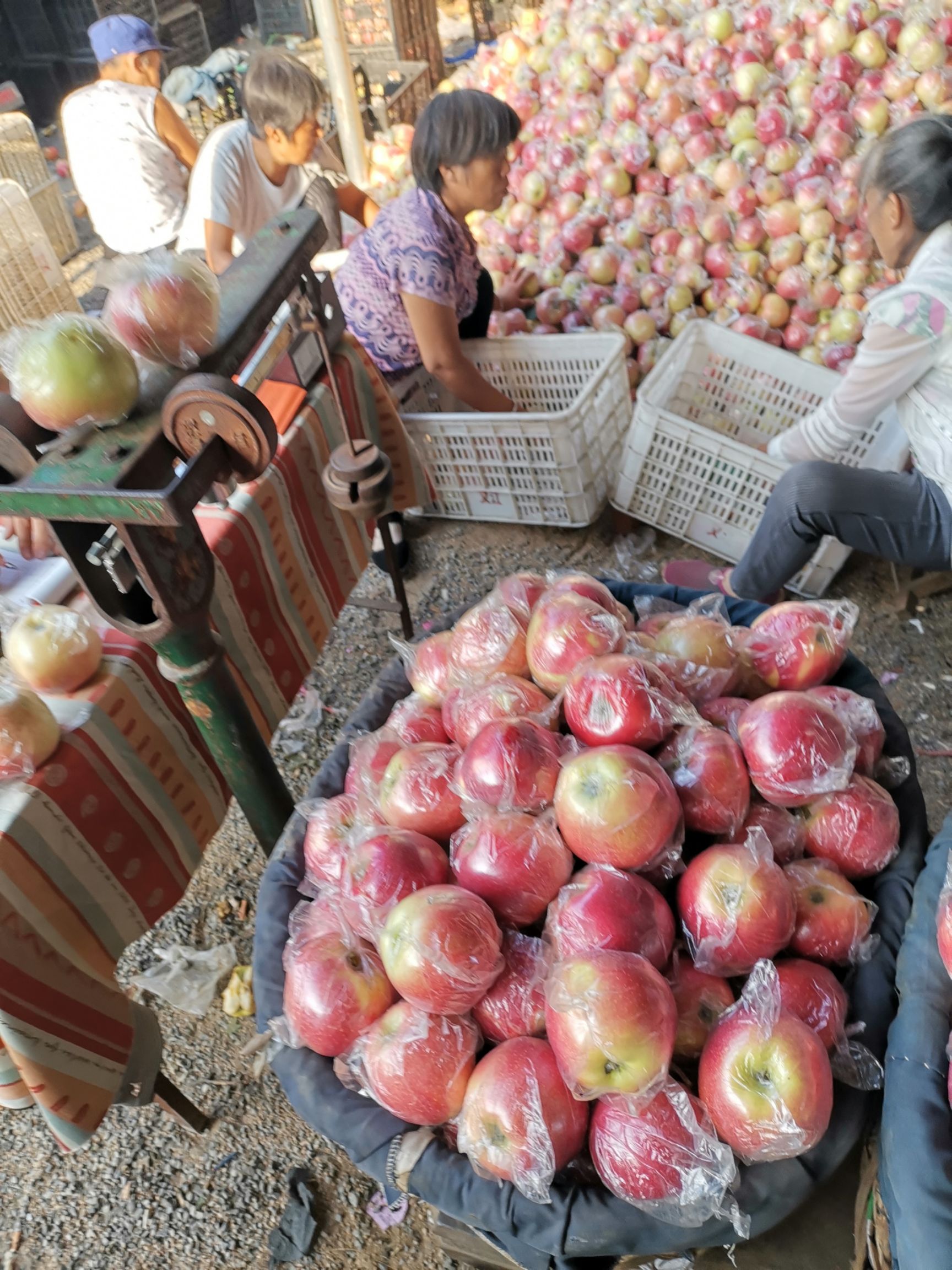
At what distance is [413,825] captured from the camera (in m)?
1.20

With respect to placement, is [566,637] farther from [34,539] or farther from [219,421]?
[34,539]

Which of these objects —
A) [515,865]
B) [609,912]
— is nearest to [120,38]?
[515,865]

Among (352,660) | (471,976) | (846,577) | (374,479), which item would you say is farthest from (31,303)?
(471,976)

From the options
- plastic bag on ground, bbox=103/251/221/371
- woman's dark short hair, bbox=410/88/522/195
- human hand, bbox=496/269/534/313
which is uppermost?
plastic bag on ground, bbox=103/251/221/371

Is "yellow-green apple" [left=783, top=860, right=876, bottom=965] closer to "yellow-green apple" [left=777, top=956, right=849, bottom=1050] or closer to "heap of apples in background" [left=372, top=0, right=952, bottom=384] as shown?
"yellow-green apple" [left=777, top=956, right=849, bottom=1050]

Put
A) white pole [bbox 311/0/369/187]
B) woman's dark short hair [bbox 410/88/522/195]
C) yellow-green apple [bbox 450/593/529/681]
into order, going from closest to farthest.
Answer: yellow-green apple [bbox 450/593/529/681], woman's dark short hair [bbox 410/88/522/195], white pole [bbox 311/0/369/187]

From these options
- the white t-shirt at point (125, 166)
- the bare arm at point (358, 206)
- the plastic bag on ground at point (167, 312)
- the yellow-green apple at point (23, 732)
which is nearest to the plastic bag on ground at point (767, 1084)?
the yellow-green apple at point (23, 732)

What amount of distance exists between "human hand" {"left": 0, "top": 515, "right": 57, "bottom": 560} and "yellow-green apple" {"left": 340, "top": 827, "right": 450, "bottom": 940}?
90 cm

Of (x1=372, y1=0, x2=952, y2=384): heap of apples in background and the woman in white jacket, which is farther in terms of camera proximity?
(x1=372, y1=0, x2=952, y2=384): heap of apples in background

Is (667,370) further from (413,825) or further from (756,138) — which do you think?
(413,825)

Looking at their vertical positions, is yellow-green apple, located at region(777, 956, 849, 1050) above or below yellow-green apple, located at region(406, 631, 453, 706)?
below

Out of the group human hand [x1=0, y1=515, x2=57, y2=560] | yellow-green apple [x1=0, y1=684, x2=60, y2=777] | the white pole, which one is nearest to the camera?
yellow-green apple [x1=0, y1=684, x2=60, y2=777]

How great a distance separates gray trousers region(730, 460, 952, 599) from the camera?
2.22 m

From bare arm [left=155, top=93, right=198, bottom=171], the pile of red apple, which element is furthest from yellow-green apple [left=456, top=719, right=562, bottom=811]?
bare arm [left=155, top=93, right=198, bottom=171]
